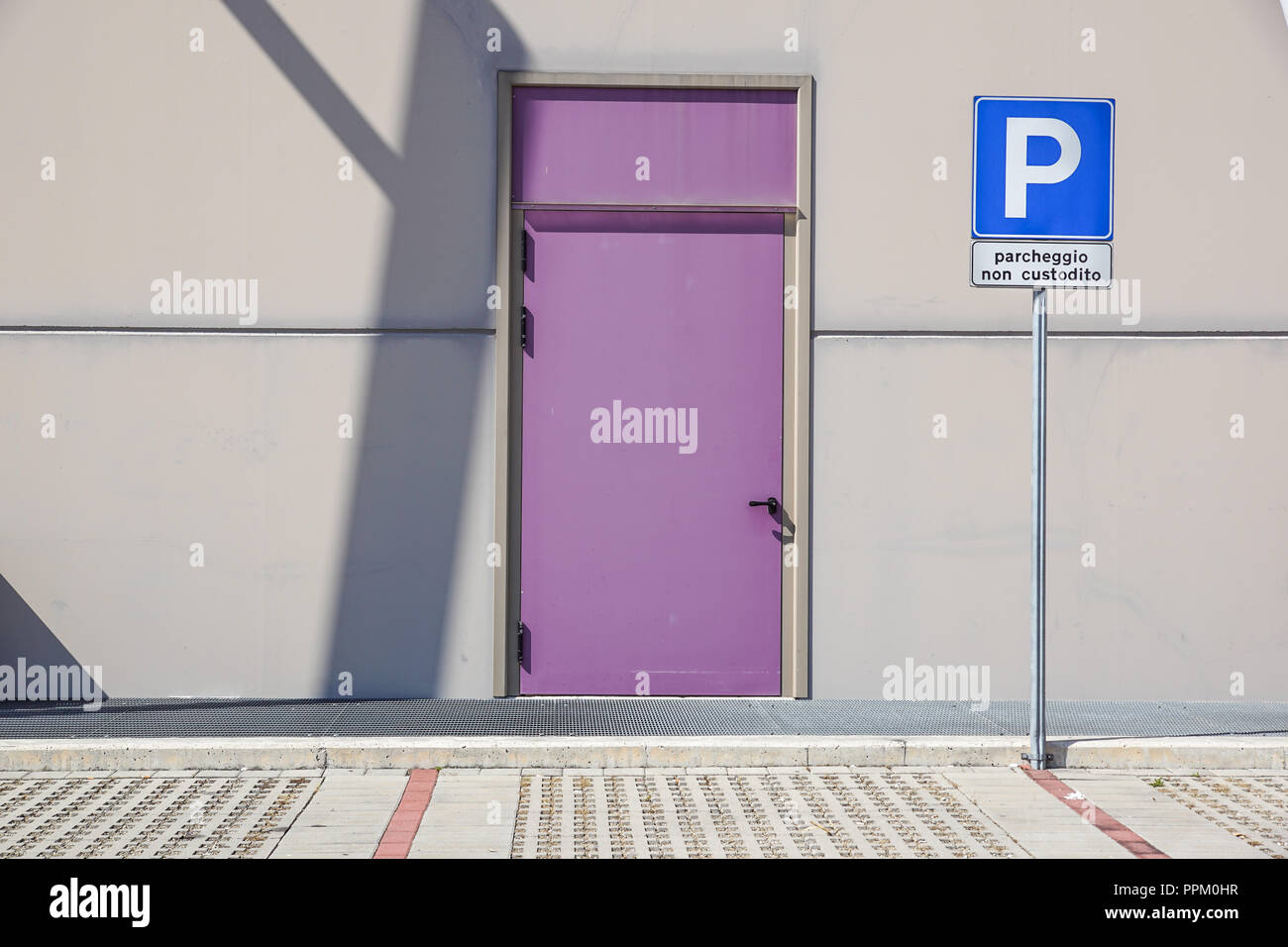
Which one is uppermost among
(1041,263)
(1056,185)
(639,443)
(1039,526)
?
(1056,185)

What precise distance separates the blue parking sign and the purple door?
1887 mm

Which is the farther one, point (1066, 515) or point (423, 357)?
point (1066, 515)

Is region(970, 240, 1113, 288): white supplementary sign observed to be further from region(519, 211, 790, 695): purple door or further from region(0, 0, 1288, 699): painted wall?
region(519, 211, 790, 695): purple door

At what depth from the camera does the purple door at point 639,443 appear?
8820 millimetres

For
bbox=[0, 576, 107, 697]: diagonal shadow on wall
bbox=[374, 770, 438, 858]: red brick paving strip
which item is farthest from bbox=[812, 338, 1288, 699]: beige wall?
bbox=[0, 576, 107, 697]: diagonal shadow on wall

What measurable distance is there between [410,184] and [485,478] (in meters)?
1.97

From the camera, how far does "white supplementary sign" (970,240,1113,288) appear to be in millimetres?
7211

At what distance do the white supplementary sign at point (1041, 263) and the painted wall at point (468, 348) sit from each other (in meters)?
1.67

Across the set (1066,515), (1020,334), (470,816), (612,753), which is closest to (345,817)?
(470,816)

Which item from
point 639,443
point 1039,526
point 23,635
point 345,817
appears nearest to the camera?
point 345,817

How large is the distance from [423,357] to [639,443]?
1.51 metres

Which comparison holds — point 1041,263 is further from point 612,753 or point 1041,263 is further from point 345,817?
point 345,817

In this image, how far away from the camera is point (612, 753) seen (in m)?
7.43

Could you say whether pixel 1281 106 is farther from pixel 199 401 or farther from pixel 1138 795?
pixel 199 401
